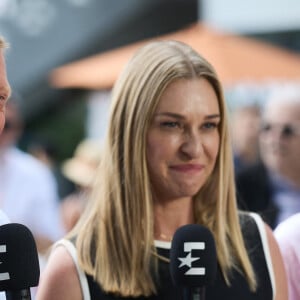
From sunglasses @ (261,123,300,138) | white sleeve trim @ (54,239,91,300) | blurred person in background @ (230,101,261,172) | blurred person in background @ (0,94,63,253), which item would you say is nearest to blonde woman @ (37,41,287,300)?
white sleeve trim @ (54,239,91,300)

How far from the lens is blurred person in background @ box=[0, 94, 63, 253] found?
247 inches

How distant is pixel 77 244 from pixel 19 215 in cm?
317

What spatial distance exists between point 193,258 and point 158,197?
527mm

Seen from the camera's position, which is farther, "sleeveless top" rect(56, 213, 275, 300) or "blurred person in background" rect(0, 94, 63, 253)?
"blurred person in background" rect(0, 94, 63, 253)

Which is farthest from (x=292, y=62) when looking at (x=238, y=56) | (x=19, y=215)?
(x=19, y=215)

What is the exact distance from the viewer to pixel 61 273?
3125 millimetres

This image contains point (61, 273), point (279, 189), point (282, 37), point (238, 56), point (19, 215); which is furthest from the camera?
point (282, 37)

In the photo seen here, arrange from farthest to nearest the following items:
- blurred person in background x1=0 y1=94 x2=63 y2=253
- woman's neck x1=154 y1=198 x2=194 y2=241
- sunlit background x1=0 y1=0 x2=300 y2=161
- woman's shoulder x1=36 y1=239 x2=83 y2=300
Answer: sunlit background x1=0 y1=0 x2=300 y2=161, blurred person in background x1=0 y1=94 x2=63 y2=253, woman's neck x1=154 y1=198 x2=194 y2=241, woman's shoulder x1=36 y1=239 x2=83 y2=300

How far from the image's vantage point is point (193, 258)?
9.20ft

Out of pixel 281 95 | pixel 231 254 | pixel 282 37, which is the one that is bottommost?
pixel 231 254

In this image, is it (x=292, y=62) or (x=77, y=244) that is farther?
(x=292, y=62)

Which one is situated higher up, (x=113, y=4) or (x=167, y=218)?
(x=113, y=4)

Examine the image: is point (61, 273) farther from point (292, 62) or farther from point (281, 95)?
point (292, 62)

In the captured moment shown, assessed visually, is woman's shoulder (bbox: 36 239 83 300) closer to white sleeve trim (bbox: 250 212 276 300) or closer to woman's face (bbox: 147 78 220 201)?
woman's face (bbox: 147 78 220 201)
